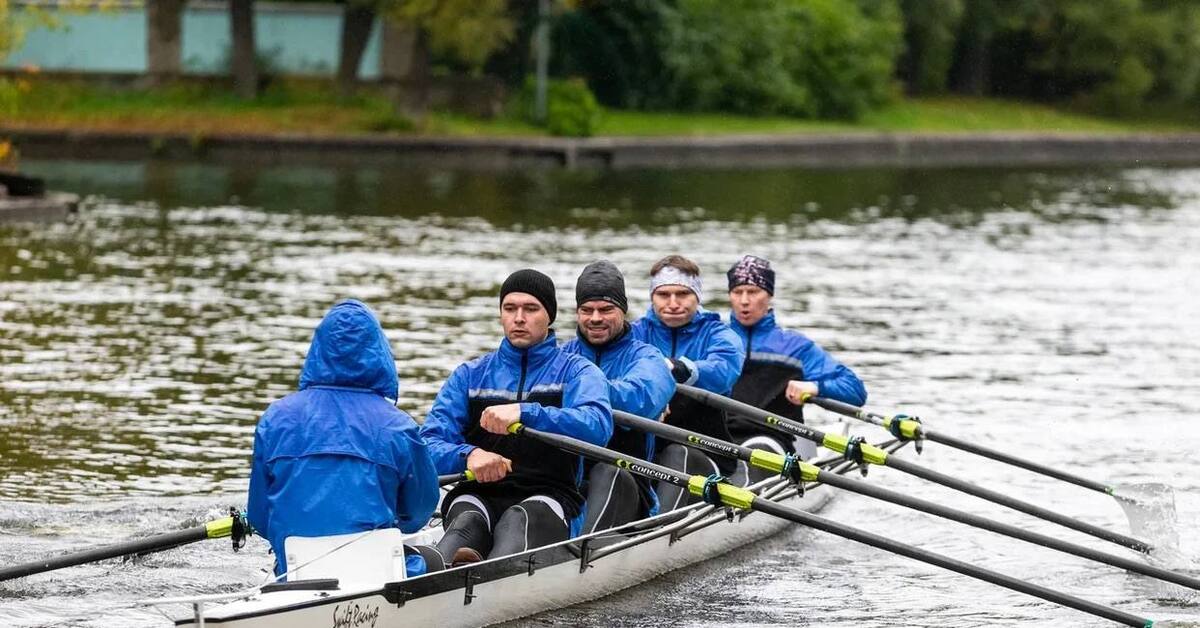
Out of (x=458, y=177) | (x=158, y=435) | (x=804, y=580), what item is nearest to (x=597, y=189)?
(x=458, y=177)

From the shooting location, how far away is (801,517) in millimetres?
10766

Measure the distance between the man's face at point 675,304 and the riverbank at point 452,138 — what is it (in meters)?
31.3

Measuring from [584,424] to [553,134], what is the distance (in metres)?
37.8

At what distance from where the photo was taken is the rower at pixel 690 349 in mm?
12828

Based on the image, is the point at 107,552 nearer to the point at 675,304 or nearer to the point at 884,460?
the point at 675,304

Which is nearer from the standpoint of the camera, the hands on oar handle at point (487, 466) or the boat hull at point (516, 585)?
the boat hull at point (516, 585)

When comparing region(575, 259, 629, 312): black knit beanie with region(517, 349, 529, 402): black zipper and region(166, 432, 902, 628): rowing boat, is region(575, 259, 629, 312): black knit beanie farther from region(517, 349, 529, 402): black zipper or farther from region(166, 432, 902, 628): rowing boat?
region(166, 432, 902, 628): rowing boat

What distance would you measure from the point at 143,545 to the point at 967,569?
4664mm

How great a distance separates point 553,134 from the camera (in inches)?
1884

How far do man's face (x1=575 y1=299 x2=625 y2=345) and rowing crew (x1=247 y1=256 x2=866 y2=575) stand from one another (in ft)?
0.03

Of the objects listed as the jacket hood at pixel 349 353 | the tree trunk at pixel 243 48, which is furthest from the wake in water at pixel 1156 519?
the tree trunk at pixel 243 48

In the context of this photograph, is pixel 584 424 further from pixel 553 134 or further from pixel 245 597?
pixel 553 134

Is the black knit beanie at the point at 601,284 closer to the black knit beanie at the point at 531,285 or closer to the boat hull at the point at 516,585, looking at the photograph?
the black knit beanie at the point at 531,285

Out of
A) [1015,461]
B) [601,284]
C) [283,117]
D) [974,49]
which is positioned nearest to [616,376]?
[601,284]
